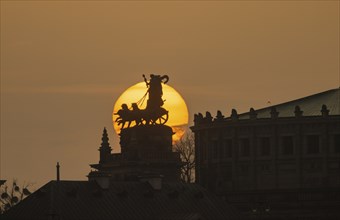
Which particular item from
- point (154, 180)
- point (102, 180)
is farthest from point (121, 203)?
point (154, 180)

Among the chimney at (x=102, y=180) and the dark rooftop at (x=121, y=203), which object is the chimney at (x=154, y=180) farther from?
the chimney at (x=102, y=180)

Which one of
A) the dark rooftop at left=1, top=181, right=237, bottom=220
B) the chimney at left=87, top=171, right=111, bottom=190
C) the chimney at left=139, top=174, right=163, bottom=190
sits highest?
the chimney at left=139, top=174, right=163, bottom=190

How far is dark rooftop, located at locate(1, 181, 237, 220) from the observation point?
6816 inches

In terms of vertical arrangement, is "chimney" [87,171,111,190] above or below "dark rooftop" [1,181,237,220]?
above

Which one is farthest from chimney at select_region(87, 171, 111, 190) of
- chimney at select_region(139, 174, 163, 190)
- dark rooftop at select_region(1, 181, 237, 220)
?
chimney at select_region(139, 174, 163, 190)

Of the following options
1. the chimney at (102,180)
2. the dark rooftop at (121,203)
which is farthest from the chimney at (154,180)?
the chimney at (102,180)

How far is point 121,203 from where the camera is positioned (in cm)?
18162

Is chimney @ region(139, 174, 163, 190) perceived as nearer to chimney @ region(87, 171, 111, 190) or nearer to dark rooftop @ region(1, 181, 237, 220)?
dark rooftop @ region(1, 181, 237, 220)

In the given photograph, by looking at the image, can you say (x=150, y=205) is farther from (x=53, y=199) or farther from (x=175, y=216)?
(x=53, y=199)

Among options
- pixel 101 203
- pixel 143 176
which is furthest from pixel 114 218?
pixel 143 176

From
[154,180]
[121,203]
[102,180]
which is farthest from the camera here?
[154,180]

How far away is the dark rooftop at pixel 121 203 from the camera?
568ft

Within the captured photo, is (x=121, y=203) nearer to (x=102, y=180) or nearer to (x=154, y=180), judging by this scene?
(x=102, y=180)

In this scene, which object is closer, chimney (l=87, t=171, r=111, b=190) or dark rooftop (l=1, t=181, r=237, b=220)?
dark rooftop (l=1, t=181, r=237, b=220)
